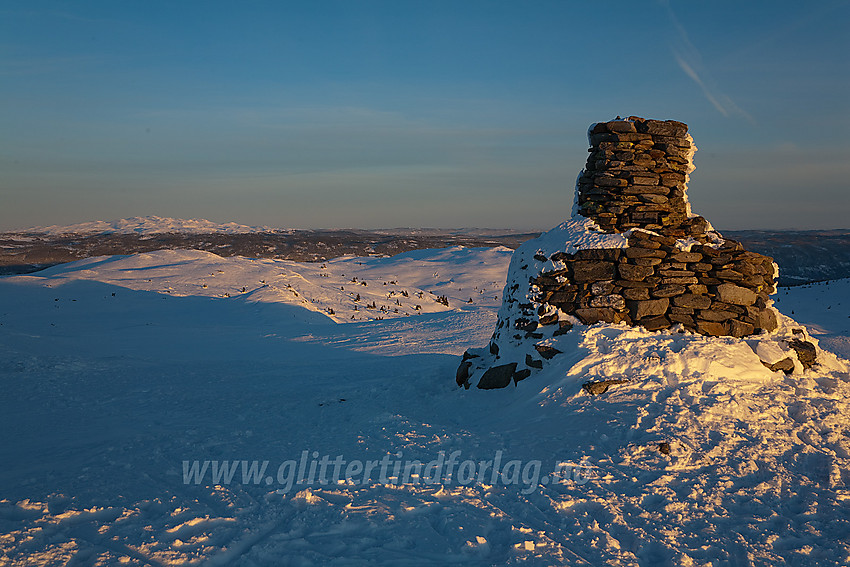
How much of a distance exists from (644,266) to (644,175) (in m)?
1.56

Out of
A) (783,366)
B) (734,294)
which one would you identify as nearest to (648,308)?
(734,294)

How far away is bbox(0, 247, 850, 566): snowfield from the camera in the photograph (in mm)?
3971

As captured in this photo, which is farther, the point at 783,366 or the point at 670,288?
the point at 670,288

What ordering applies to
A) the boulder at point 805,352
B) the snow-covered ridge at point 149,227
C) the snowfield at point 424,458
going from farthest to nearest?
the snow-covered ridge at point 149,227, the boulder at point 805,352, the snowfield at point 424,458

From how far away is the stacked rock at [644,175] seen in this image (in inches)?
325

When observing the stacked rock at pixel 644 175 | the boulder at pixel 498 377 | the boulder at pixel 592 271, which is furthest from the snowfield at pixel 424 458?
the stacked rock at pixel 644 175

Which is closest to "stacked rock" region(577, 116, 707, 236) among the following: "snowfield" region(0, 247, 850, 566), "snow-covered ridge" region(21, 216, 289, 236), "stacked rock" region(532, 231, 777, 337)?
"stacked rock" region(532, 231, 777, 337)

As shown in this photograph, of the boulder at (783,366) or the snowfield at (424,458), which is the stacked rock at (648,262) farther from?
the boulder at (783,366)

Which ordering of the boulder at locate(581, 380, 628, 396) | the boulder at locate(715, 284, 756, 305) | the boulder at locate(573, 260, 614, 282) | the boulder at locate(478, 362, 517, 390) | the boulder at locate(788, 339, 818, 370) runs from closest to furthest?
the boulder at locate(581, 380, 628, 396)
the boulder at locate(788, 339, 818, 370)
the boulder at locate(715, 284, 756, 305)
the boulder at locate(573, 260, 614, 282)
the boulder at locate(478, 362, 517, 390)

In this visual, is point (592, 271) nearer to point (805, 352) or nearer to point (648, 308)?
point (648, 308)

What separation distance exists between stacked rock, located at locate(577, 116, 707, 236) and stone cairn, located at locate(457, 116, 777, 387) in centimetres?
2

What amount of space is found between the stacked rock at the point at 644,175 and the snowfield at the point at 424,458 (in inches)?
73.5

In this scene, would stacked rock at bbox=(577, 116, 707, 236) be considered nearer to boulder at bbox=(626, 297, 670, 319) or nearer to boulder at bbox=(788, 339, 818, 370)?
boulder at bbox=(626, 297, 670, 319)

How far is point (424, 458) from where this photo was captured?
228 inches
